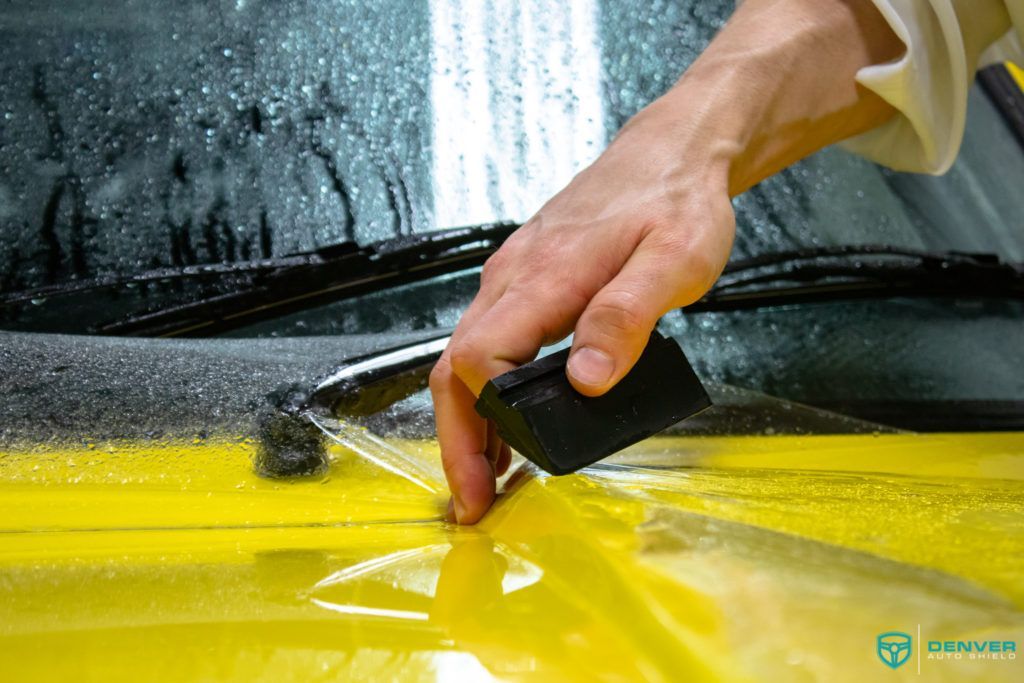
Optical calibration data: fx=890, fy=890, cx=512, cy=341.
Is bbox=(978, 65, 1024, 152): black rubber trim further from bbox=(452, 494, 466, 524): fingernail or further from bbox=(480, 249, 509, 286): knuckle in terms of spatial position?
bbox=(452, 494, 466, 524): fingernail

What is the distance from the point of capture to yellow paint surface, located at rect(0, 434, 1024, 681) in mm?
490

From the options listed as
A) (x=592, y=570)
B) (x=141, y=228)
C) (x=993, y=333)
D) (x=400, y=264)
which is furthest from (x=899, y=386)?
(x=141, y=228)

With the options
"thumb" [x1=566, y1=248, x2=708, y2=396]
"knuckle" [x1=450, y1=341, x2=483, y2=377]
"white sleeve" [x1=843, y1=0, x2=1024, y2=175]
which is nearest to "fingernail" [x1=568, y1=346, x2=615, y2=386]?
"thumb" [x1=566, y1=248, x2=708, y2=396]

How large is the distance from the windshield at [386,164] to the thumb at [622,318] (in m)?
0.44

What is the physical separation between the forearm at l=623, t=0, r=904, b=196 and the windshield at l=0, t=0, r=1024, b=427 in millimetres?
236

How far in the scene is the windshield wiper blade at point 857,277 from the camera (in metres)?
1.35

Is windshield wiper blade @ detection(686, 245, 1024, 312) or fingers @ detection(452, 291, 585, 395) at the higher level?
fingers @ detection(452, 291, 585, 395)

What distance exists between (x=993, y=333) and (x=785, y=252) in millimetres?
359

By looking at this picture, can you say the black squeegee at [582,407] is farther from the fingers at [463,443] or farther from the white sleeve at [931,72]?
the white sleeve at [931,72]

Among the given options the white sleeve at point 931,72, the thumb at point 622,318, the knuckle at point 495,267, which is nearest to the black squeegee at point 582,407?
the thumb at point 622,318

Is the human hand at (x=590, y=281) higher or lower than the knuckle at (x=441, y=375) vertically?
higher

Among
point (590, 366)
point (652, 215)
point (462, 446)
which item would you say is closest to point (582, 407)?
point (590, 366)

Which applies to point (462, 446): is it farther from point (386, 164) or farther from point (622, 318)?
point (386, 164)

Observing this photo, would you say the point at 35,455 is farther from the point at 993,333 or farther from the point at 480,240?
the point at 993,333
